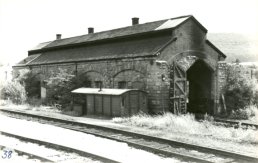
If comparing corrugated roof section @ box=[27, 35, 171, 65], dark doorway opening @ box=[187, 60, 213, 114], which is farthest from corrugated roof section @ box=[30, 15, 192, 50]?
dark doorway opening @ box=[187, 60, 213, 114]

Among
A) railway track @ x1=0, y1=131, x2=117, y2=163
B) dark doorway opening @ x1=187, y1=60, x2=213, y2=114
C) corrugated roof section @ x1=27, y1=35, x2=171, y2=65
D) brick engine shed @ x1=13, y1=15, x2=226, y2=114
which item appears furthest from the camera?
dark doorway opening @ x1=187, y1=60, x2=213, y2=114

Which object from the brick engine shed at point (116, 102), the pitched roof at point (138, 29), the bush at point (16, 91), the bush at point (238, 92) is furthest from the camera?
the bush at point (16, 91)

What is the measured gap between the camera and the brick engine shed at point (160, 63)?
18.7 metres

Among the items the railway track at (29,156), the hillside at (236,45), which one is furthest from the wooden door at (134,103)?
the hillside at (236,45)

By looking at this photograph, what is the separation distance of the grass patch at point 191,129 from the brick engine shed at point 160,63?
2.58 meters

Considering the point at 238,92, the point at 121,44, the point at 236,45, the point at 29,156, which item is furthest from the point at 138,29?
the point at 236,45

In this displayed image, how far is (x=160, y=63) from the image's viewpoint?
18.4 meters

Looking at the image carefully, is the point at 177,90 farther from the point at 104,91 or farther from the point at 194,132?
the point at 194,132

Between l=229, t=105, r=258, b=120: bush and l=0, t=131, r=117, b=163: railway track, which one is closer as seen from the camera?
l=0, t=131, r=117, b=163: railway track

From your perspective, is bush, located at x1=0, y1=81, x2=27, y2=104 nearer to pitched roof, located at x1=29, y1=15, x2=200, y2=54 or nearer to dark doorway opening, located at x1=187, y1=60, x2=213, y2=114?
pitched roof, located at x1=29, y1=15, x2=200, y2=54

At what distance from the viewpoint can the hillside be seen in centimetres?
7474

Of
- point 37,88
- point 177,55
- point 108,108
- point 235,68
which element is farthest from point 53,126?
point 37,88

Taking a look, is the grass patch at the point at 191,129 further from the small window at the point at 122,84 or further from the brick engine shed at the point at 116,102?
the small window at the point at 122,84

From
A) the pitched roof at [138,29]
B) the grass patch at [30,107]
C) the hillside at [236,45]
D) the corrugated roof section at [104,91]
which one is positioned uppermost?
the hillside at [236,45]
